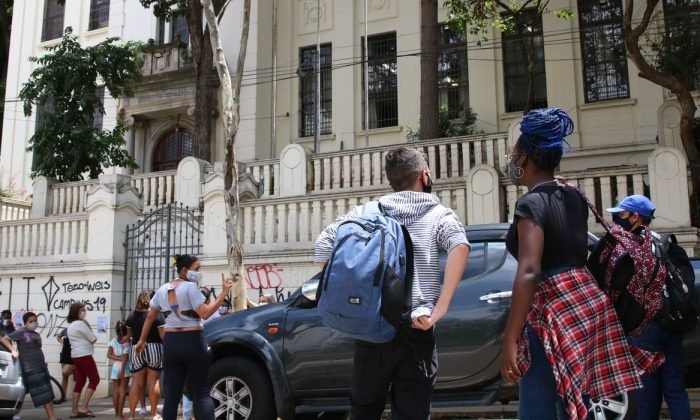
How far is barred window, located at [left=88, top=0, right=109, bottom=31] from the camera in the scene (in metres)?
24.3

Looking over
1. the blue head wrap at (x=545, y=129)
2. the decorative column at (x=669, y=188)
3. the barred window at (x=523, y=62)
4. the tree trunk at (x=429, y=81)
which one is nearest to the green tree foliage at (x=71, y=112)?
the tree trunk at (x=429, y=81)

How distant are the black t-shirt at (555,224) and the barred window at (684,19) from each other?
1377 cm

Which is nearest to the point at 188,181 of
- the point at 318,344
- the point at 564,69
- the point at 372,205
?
the point at 318,344

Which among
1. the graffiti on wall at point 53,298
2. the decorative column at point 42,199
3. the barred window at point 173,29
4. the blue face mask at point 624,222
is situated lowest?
the graffiti on wall at point 53,298

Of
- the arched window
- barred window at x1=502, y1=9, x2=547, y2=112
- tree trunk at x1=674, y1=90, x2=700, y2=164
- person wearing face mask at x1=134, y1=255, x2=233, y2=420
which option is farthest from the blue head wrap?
the arched window

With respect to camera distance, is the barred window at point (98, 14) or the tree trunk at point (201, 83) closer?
the tree trunk at point (201, 83)

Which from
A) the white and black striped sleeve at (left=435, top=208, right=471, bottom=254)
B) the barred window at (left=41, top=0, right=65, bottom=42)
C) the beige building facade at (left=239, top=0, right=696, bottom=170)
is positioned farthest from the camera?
the barred window at (left=41, top=0, right=65, bottom=42)

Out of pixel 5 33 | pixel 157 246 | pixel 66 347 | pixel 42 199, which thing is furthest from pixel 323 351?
pixel 5 33

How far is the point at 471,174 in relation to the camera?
32.8ft

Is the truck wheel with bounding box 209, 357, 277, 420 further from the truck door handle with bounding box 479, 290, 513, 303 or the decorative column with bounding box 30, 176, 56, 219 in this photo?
the decorative column with bounding box 30, 176, 56, 219

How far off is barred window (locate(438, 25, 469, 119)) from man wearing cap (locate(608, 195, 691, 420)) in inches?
578

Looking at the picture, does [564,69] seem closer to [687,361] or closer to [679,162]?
[679,162]

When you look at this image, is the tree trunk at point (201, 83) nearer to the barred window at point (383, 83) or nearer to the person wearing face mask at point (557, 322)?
the barred window at point (383, 83)

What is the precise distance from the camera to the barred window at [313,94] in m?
20.6
